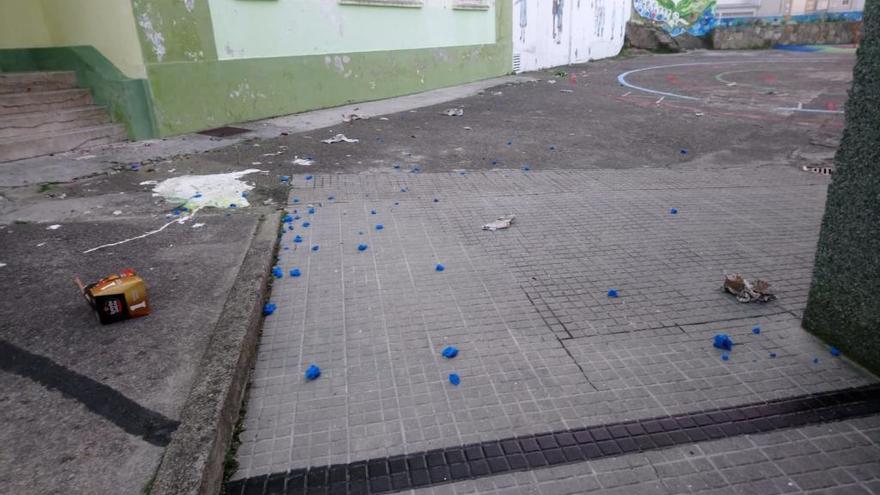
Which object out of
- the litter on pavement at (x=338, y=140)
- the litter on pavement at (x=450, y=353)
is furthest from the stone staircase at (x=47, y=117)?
the litter on pavement at (x=450, y=353)

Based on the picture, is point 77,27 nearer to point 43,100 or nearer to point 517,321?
point 43,100

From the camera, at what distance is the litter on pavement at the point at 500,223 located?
466 cm

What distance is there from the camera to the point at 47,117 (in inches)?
271

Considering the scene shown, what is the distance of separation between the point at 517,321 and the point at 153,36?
21.4 ft

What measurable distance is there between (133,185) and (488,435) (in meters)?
4.76

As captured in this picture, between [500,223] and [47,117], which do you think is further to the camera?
[47,117]

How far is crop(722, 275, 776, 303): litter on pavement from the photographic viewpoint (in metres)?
3.44

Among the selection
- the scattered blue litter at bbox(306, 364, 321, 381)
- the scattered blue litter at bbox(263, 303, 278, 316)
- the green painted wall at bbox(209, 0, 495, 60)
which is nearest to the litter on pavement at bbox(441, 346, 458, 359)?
the scattered blue litter at bbox(306, 364, 321, 381)

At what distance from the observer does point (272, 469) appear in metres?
2.21

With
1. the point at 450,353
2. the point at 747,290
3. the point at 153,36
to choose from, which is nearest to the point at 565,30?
the point at 153,36

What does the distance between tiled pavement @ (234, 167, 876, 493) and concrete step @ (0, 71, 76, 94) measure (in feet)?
14.3

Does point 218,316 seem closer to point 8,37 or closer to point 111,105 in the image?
point 111,105

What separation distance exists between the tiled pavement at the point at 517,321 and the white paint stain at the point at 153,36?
3.53 metres

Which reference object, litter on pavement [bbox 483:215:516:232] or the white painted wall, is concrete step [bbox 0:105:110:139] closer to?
litter on pavement [bbox 483:215:516:232]
